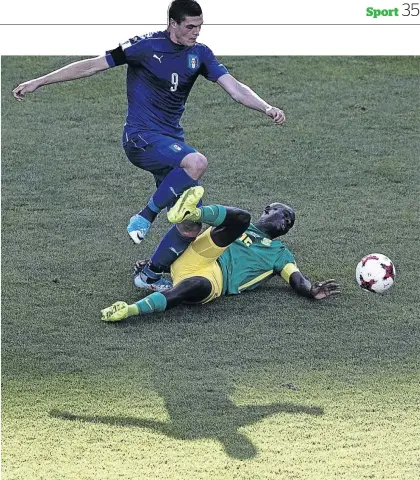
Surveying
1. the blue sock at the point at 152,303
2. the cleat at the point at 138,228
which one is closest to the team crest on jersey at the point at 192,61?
the cleat at the point at 138,228

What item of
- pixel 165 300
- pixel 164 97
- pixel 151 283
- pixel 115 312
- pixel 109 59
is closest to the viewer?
pixel 115 312

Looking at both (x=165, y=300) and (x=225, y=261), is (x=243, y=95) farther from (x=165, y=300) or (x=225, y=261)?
(x=165, y=300)

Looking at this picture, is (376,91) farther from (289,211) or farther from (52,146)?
(289,211)

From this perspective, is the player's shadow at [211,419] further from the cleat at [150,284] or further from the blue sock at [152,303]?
the cleat at [150,284]

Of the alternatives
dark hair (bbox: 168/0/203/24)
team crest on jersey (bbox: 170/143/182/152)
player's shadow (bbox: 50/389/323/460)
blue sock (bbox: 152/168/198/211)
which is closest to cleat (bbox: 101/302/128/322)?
blue sock (bbox: 152/168/198/211)

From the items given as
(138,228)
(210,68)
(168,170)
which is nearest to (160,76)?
(210,68)

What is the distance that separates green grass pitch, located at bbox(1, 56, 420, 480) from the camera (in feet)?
20.7

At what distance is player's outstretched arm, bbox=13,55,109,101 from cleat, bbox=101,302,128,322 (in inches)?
62.7

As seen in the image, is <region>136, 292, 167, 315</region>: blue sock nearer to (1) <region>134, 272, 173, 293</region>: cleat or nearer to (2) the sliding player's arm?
(1) <region>134, 272, 173, 293</region>: cleat

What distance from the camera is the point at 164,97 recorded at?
8.25 metres

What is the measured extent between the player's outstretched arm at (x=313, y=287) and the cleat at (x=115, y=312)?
4.23 feet

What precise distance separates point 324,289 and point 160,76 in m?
1.92

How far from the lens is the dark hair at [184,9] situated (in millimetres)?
7797

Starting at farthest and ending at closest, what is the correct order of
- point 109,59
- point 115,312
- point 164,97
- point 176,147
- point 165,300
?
point 164,97, point 176,147, point 109,59, point 165,300, point 115,312
